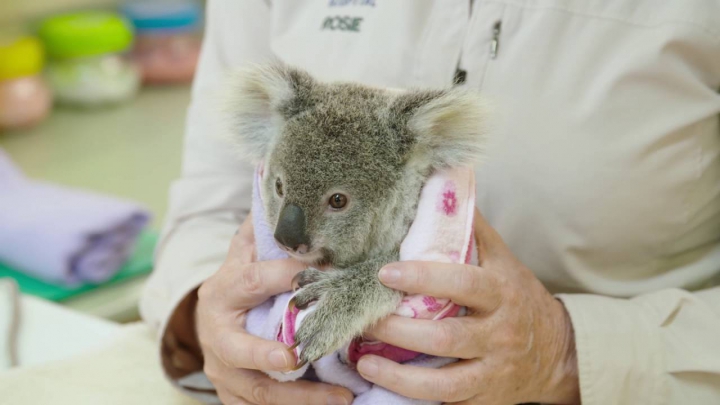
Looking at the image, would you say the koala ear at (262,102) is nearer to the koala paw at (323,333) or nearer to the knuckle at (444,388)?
the koala paw at (323,333)

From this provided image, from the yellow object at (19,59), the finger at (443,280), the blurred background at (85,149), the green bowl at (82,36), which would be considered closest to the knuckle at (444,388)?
the finger at (443,280)

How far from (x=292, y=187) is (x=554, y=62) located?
0.50 metres

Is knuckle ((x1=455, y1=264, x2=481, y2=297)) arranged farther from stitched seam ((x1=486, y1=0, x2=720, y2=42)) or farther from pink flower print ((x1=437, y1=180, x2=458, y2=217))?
stitched seam ((x1=486, y1=0, x2=720, y2=42))

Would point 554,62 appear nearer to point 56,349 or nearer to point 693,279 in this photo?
point 693,279

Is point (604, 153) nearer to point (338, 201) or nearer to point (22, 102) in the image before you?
point (338, 201)

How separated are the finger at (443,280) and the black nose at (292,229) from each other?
0.35 feet

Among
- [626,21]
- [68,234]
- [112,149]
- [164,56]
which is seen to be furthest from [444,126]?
[164,56]

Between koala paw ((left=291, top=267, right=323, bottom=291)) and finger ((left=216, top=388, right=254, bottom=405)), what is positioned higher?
koala paw ((left=291, top=267, right=323, bottom=291))

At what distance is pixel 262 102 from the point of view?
109 centimetres

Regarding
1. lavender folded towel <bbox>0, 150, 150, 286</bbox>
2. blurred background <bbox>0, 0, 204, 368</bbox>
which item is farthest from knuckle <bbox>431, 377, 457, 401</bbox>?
lavender folded towel <bbox>0, 150, 150, 286</bbox>

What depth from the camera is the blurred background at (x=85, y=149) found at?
6.54ft

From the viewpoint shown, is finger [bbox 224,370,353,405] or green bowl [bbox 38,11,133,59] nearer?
finger [bbox 224,370,353,405]

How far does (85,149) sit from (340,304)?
7.13 ft

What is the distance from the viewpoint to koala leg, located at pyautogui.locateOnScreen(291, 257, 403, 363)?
0.93 m
